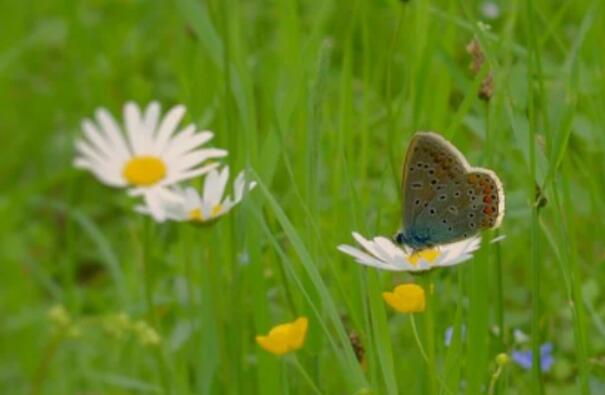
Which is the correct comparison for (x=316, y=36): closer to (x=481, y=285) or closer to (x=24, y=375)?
(x=481, y=285)

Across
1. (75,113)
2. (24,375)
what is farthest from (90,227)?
(75,113)

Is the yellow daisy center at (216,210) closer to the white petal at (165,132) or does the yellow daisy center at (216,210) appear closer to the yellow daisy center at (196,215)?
the yellow daisy center at (196,215)

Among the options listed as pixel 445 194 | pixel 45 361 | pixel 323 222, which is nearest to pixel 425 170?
pixel 445 194

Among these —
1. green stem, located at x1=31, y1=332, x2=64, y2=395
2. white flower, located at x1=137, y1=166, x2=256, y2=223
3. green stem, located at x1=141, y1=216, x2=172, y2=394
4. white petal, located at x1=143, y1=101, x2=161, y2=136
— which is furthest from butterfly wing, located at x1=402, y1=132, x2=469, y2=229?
green stem, located at x1=31, y1=332, x2=64, y2=395

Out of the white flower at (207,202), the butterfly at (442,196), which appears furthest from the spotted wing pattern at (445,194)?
the white flower at (207,202)

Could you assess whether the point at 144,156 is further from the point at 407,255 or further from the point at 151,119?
the point at 407,255
